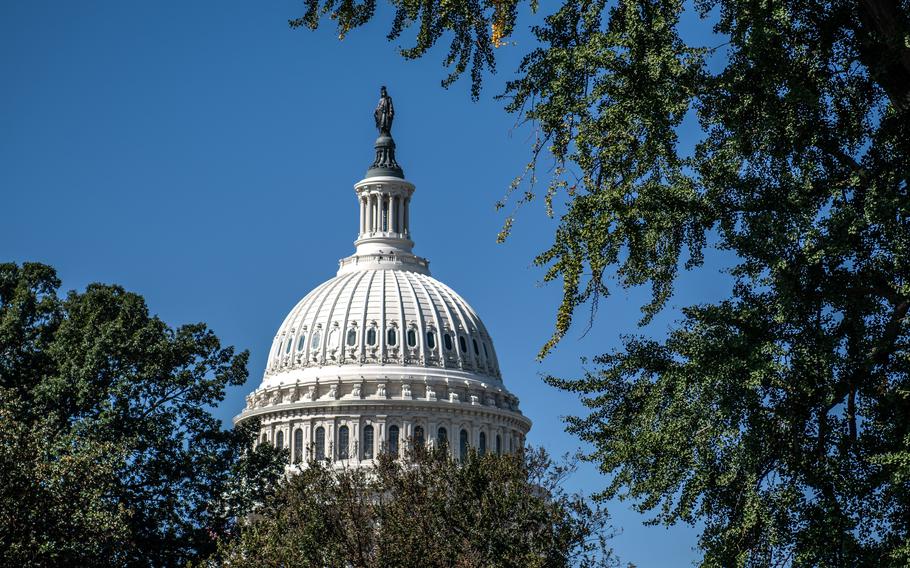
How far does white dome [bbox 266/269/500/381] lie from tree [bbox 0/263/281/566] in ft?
244

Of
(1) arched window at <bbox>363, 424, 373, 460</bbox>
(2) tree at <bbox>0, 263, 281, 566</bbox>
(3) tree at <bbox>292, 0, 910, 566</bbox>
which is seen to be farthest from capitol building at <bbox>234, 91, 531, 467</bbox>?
(3) tree at <bbox>292, 0, 910, 566</bbox>

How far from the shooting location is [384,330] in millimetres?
140000

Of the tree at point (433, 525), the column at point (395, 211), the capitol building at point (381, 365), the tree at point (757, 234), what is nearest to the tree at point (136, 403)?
the tree at point (433, 525)

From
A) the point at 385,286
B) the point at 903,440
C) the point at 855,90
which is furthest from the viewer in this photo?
the point at 385,286

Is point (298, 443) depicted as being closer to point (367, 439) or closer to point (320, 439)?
point (320, 439)

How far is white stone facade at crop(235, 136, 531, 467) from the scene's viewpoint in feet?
436

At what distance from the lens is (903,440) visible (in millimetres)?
20281

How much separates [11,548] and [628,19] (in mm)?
22428

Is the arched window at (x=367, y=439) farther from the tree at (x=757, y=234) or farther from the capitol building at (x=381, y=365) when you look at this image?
the tree at (x=757, y=234)

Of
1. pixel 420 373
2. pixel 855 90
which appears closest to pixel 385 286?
pixel 420 373

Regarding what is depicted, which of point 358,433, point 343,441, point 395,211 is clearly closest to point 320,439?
point 343,441

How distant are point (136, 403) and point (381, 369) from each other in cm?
7932

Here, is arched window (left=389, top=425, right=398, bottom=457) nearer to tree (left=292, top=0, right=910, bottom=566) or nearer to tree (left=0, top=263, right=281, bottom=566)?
tree (left=0, top=263, right=281, bottom=566)

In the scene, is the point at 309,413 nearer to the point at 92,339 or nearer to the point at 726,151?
the point at 92,339
